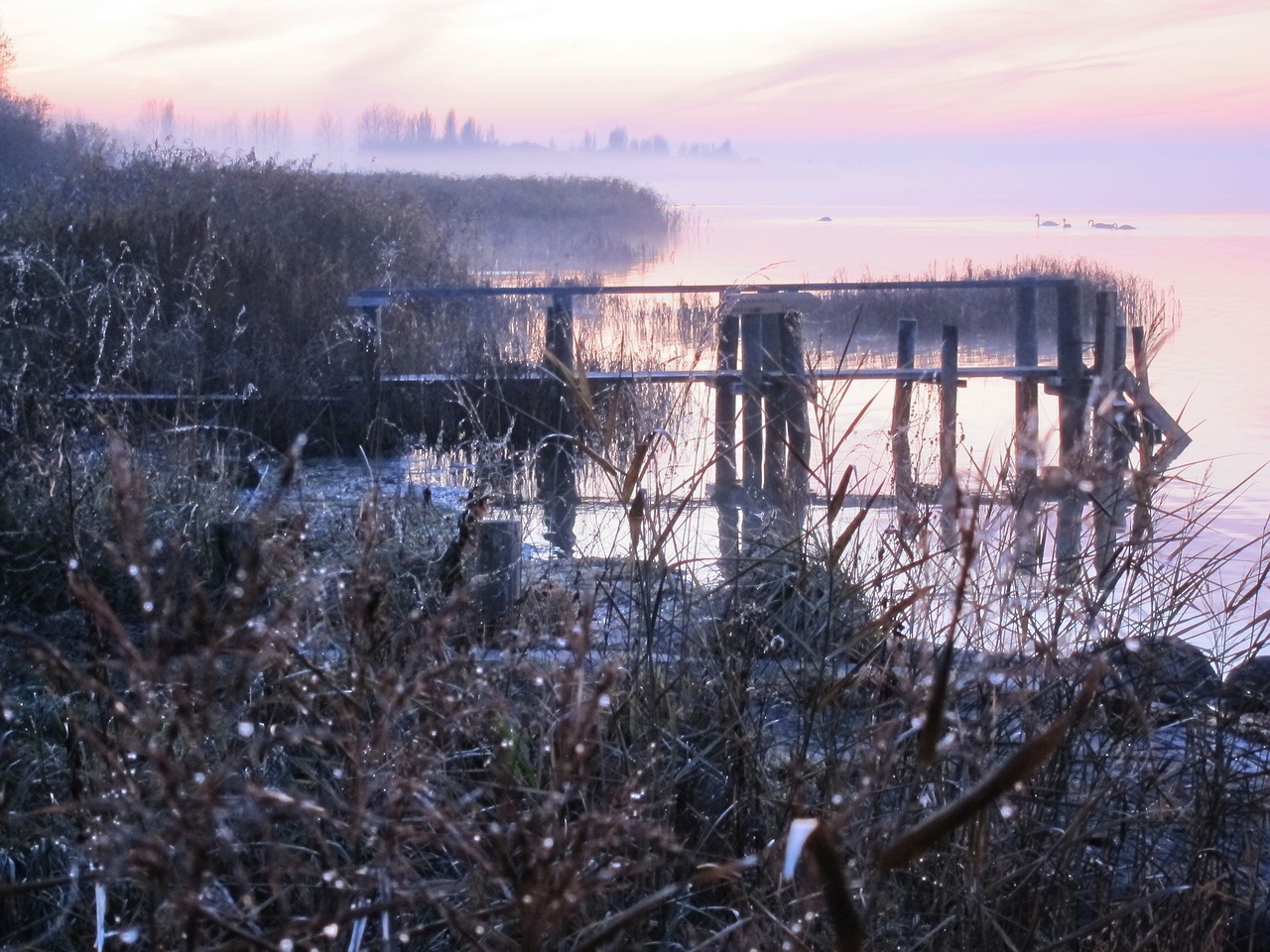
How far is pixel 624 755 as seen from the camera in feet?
7.04

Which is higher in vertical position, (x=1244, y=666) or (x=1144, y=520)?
(x=1144, y=520)

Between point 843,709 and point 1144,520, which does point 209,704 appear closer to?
point 843,709

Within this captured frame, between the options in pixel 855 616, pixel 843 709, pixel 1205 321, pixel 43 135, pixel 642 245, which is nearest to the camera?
pixel 843 709

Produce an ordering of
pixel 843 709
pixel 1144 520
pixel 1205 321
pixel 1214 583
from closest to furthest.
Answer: pixel 843 709 → pixel 1144 520 → pixel 1214 583 → pixel 1205 321

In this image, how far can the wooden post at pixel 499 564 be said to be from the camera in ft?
11.6

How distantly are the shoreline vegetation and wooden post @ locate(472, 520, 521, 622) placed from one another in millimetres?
161

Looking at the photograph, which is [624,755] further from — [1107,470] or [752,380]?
[752,380]

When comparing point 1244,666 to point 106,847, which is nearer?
point 106,847

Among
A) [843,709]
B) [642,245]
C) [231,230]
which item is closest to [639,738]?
[843,709]

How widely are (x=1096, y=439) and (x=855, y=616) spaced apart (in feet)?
2.18

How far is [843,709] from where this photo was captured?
2389mm

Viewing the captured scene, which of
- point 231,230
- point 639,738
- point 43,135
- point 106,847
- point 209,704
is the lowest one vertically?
point 639,738

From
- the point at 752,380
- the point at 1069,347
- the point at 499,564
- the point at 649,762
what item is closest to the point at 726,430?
the point at 499,564

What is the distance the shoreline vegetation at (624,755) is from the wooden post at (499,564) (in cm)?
16
